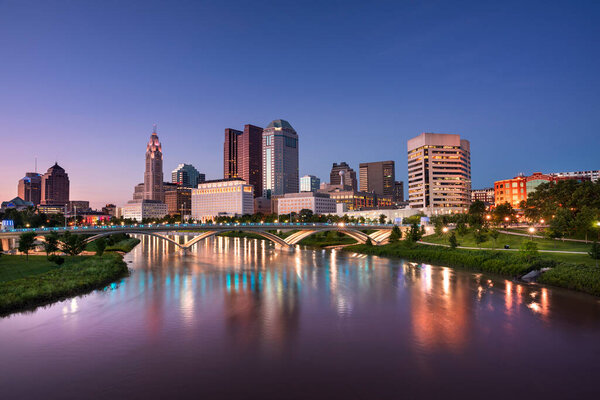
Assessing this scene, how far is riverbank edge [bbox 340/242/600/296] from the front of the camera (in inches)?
1516

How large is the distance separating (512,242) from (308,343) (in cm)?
5673

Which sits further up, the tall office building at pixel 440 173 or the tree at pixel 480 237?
the tall office building at pixel 440 173

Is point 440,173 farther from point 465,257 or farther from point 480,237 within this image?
point 465,257

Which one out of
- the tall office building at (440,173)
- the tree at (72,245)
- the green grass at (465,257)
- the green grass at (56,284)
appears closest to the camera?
the green grass at (56,284)

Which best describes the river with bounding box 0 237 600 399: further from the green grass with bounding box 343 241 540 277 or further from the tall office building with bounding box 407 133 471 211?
the tall office building with bounding box 407 133 471 211

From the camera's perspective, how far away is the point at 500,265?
1989 inches

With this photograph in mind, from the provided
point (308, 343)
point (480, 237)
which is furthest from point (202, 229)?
point (308, 343)

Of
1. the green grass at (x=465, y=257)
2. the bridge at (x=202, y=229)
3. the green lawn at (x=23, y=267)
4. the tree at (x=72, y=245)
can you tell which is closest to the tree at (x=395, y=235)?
the green grass at (x=465, y=257)

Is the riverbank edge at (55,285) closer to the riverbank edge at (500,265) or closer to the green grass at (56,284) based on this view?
the green grass at (56,284)

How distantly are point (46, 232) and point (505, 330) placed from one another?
77376 mm

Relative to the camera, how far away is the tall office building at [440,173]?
552ft

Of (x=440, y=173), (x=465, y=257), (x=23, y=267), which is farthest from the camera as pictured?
(x=440, y=173)

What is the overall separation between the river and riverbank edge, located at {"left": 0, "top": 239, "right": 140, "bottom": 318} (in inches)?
66.9

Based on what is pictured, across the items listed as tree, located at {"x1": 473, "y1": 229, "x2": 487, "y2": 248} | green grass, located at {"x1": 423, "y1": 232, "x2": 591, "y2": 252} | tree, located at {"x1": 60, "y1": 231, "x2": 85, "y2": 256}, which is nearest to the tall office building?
green grass, located at {"x1": 423, "y1": 232, "x2": 591, "y2": 252}
